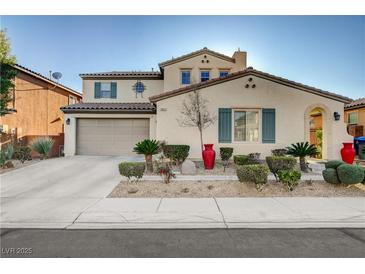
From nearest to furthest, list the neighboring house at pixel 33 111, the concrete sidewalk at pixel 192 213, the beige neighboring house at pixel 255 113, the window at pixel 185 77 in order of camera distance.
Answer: the concrete sidewalk at pixel 192 213 → the beige neighboring house at pixel 255 113 → the neighboring house at pixel 33 111 → the window at pixel 185 77

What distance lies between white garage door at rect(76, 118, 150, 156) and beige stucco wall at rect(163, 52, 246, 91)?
4283 millimetres

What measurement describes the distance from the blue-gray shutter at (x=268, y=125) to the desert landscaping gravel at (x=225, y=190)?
4.26 meters

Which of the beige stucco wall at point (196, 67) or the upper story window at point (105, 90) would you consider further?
the upper story window at point (105, 90)

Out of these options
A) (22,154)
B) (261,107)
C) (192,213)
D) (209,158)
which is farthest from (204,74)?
(192,213)

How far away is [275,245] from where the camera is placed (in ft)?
13.4

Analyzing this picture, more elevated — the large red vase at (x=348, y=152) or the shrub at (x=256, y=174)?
the large red vase at (x=348, y=152)

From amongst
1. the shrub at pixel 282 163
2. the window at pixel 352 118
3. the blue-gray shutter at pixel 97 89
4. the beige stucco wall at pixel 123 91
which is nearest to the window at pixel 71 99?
the beige stucco wall at pixel 123 91

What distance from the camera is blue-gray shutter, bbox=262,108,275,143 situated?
41.7 feet

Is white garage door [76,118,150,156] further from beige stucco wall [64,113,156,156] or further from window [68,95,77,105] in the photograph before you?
window [68,95,77,105]

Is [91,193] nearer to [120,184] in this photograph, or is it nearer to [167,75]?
[120,184]

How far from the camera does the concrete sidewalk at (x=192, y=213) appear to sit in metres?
5.15

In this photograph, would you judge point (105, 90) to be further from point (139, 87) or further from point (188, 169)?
point (188, 169)

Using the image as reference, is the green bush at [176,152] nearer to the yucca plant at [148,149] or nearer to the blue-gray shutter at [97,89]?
the yucca plant at [148,149]

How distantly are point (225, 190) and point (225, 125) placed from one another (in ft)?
18.0
